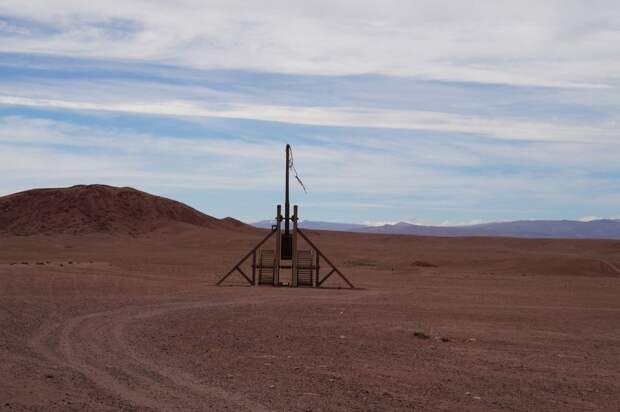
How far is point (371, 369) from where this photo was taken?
1238 centimetres

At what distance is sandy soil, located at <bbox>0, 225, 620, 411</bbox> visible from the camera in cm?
1018

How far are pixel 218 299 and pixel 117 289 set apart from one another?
3560mm

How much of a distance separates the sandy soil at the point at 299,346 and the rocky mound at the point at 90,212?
47687 millimetres

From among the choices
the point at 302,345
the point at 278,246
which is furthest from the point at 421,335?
the point at 278,246

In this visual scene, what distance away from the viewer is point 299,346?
48.5 feet

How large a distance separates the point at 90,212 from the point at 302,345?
71837mm

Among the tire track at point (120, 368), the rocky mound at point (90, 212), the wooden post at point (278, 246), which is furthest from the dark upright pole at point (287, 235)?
the rocky mound at point (90, 212)

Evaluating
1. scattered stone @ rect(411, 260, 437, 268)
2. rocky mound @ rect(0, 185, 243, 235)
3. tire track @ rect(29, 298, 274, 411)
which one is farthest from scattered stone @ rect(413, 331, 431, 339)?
rocky mound @ rect(0, 185, 243, 235)

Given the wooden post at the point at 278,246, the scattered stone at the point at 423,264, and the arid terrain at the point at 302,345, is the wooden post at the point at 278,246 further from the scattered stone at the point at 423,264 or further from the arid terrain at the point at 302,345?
the scattered stone at the point at 423,264

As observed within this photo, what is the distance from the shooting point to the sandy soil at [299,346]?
1018 cm

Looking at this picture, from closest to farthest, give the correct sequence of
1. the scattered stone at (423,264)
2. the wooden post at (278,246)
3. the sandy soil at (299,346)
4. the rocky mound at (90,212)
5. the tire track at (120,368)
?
the tire track at (120,368) → the sandy soil at (299,346) → the wooden post at (278,246) → the scattered stone at (423,264) → the rocky mound at (90,212)

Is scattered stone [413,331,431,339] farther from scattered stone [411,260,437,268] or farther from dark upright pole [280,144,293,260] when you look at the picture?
scattered stone [411,260,437,268]

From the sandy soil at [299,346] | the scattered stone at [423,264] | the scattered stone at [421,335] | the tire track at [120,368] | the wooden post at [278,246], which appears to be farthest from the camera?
the scattered stone at [423,264]

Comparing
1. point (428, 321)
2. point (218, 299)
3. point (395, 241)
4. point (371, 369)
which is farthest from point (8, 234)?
point (371, 369)
